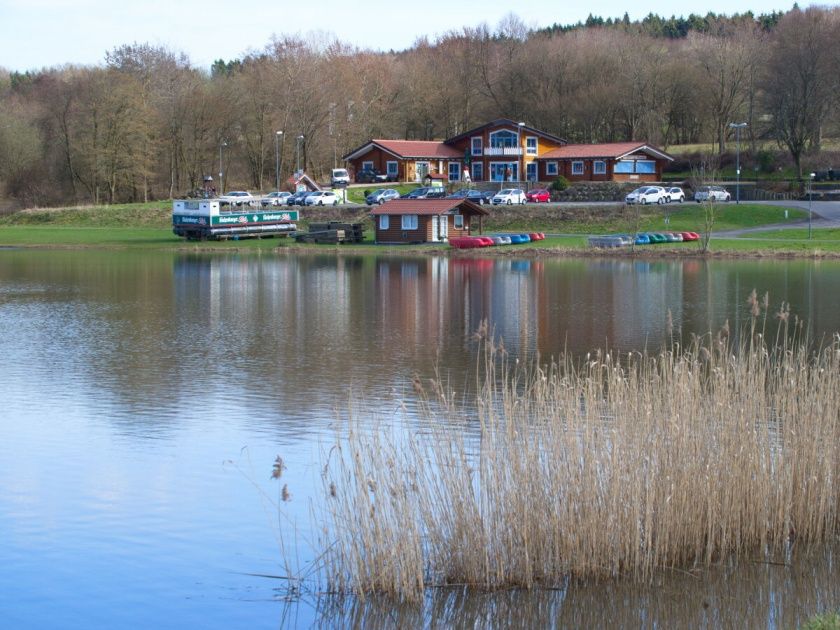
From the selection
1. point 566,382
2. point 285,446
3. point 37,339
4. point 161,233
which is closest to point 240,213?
point 161,233

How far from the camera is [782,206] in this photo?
7125 cm

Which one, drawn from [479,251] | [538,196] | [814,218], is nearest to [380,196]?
[538,196]

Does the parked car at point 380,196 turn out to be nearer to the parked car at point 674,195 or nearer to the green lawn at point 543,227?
the green lawn at point 543,227

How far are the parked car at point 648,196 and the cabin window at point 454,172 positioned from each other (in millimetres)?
23971

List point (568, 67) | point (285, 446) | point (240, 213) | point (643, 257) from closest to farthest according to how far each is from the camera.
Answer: point (285, 446) → point (643, 257) → point (240, 213) → point (568, 67)

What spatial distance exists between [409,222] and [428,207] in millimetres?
1915

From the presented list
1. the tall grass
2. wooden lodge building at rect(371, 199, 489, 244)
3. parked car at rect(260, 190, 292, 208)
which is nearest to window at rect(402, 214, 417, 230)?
wooden lodge building at rect(371, 199, 489, 244)

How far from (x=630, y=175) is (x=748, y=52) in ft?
58.4

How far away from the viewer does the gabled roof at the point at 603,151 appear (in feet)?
283

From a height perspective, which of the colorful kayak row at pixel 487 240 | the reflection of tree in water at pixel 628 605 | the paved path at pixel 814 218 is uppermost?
the paved path at pixel 814 218

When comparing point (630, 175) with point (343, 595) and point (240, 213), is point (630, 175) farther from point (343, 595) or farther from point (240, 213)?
point (343, 595)

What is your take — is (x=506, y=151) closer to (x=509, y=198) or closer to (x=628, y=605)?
(x=509, y=198)

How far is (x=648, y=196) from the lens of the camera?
243 feet

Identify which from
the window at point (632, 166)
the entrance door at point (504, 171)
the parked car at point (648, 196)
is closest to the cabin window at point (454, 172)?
the entrance door at point (504, 171)
